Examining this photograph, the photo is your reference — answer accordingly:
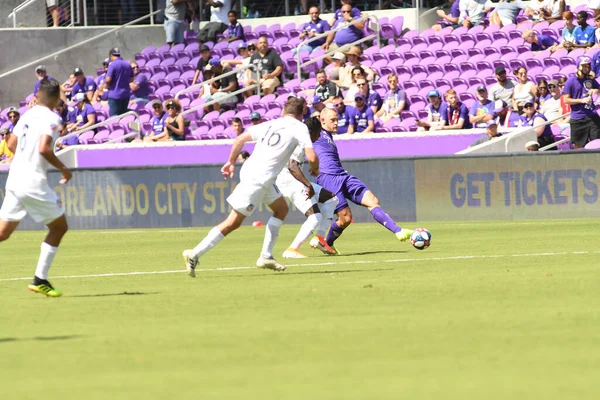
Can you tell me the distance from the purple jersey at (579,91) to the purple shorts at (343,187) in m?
8.69

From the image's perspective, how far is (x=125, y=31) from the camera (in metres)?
36.8

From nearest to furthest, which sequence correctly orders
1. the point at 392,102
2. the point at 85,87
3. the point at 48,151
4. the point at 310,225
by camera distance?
1. the point at 48,151
2. the point at 310,225
3. the point at 392,102
4. the point at 85,87

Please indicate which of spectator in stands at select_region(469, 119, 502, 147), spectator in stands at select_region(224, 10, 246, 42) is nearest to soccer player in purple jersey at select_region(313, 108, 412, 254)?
spectator in stands at select_region(469, 119, 502, 147)

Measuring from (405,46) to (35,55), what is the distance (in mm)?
A: 11759

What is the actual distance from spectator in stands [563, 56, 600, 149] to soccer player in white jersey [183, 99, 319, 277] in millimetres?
11692

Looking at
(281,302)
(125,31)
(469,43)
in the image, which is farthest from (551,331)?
(125,31)

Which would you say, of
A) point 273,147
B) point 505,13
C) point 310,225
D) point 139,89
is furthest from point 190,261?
point 139,89

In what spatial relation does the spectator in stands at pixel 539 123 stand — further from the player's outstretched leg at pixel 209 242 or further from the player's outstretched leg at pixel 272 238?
the player's outstretched leg at pixel 209 242

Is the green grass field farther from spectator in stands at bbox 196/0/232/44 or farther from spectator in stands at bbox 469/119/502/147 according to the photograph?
spectator in stands at bbox 196/0/232/44

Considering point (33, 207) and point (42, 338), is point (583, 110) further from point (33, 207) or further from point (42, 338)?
point (42, 338)

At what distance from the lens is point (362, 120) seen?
89.0ft

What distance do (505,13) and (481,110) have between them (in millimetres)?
4654

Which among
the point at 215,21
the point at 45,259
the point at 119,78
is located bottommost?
the point at 119,78

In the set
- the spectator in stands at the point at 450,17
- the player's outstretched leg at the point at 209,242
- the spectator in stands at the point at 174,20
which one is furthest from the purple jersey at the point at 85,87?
the player's outstretched leg at the point at 209,242
